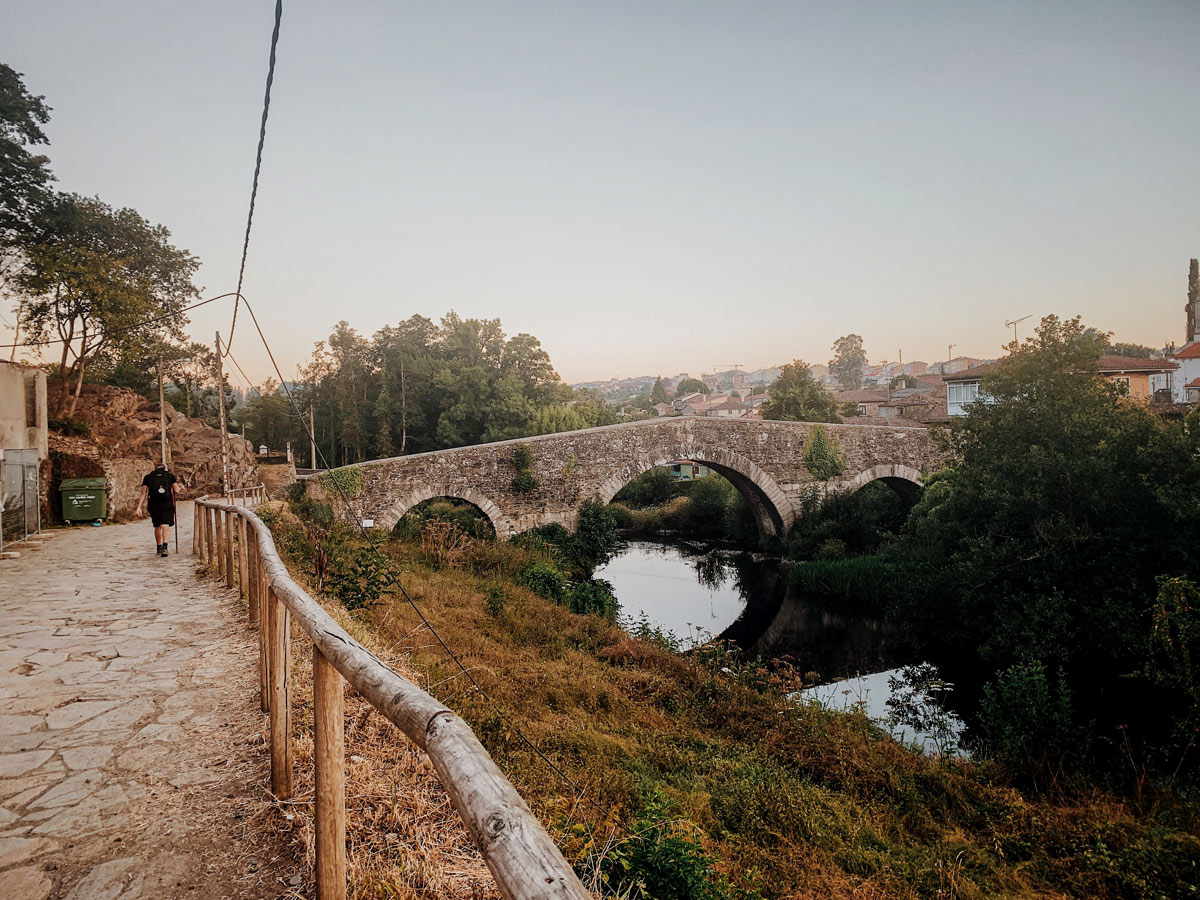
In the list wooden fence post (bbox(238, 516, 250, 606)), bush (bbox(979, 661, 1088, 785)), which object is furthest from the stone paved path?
bush (bbox(979, 661, 1088, 785))

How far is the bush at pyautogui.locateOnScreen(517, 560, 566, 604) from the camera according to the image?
11.4 meters

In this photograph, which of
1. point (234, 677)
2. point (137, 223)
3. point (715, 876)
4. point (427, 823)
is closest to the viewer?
point (427, 823)

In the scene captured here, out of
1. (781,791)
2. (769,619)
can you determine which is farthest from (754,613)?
(781,791)

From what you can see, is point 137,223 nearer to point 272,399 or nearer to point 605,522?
point 605,522

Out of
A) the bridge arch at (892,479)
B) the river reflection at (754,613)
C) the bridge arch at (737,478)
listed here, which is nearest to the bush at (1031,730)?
the river reflection at (754,613)

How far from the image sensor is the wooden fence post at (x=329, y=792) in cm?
169

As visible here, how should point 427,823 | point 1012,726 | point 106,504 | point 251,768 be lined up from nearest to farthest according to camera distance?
point 427,823 < point 251,768 < point 1012,726 < point 106,504

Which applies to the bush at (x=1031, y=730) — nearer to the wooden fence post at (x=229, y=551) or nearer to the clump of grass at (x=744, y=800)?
the clump of grass at (x=744, y=800)

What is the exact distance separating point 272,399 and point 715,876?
38.8 m

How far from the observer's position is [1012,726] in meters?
6.73

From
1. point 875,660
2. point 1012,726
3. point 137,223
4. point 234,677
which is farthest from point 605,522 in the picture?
point 137,223

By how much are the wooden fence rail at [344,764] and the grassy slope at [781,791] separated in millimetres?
1265

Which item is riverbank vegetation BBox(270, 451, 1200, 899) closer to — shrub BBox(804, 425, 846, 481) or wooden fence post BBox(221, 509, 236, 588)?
wooden fence post BBox(221, 509, 236, 588)

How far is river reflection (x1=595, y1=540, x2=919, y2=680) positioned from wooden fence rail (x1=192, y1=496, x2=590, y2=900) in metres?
8.60
